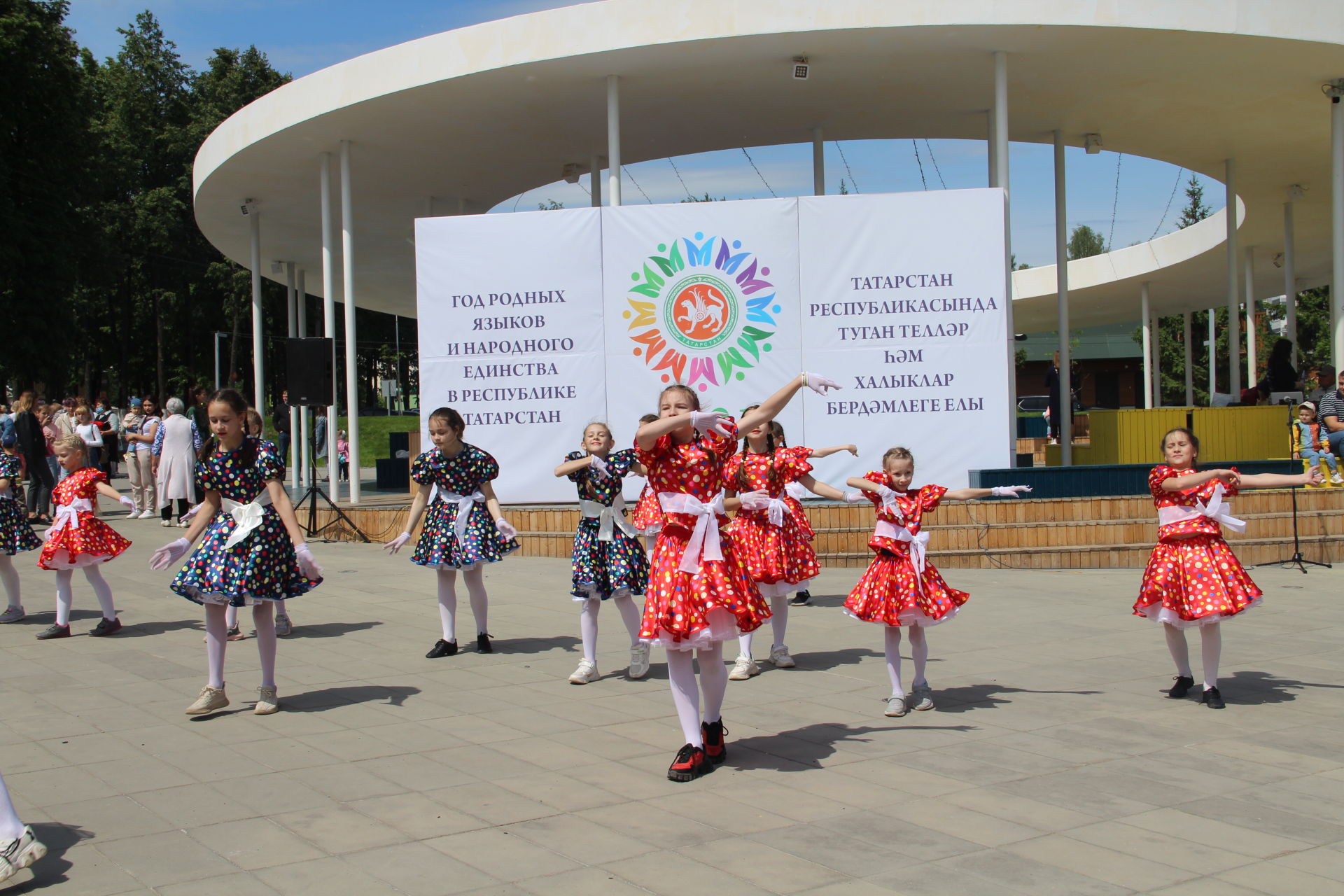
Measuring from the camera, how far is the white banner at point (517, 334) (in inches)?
543

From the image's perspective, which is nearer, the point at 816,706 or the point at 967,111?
the point at 816,706

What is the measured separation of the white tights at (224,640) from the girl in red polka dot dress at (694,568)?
2.41m

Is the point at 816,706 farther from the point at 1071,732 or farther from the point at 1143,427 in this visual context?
the point at 1143,427

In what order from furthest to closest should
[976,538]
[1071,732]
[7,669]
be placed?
1. [976,538]
2. [7,669]
3. [1071,732]

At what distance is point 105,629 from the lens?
8977 millimetres

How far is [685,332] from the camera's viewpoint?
13.6 m

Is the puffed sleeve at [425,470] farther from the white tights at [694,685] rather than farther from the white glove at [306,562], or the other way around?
the white tights at [694,685]

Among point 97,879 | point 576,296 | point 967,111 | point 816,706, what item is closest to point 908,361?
point 576,296

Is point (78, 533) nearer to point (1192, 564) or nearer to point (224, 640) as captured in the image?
point (224, 640)

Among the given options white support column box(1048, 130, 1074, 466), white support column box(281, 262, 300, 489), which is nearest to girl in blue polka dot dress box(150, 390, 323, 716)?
white support column box(1048, 130, 1074, 466)

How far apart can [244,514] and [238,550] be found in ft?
0.68

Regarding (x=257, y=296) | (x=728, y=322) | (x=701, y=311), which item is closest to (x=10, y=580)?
(x=701, y=311)

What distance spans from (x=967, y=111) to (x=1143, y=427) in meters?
5.15

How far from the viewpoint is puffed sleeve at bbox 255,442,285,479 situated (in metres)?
6.42
